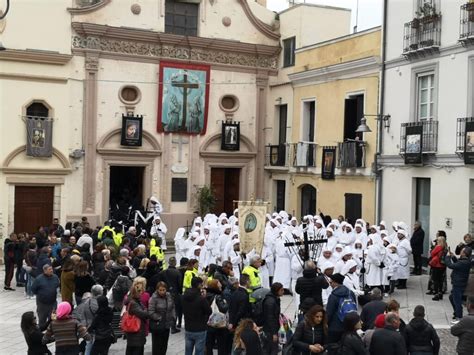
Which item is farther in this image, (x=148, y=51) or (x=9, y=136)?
(x=148, y=51)

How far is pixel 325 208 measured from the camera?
25250 millimetres

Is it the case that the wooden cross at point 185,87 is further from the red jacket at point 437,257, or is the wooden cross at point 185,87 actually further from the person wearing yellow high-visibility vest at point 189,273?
the person wearing yellow high-visibility vest at point 189,273

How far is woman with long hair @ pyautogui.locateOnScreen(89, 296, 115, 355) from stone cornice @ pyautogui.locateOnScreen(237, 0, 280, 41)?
1991 centimetres

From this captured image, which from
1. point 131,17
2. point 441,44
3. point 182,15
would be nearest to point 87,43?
point 131,17

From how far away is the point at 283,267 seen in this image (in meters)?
17.1

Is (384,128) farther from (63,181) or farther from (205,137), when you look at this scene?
(63,181)

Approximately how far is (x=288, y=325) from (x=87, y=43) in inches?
680

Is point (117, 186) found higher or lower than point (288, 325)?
higher

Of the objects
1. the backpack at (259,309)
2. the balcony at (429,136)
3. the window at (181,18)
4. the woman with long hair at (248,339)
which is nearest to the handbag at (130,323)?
the backpack at (259,309)

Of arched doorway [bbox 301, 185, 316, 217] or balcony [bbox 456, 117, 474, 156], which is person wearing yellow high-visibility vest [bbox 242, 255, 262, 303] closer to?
balcony [bbox 456, 117, 474, 156]

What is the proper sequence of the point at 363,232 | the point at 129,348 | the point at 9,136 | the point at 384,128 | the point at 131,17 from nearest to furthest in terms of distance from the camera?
the point at 129,348 → the point at 363,232 → the point at 384,128 → the point at 9,136 → the point at 131,17

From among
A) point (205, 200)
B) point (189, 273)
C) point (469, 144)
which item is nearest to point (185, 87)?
point (205, 200)

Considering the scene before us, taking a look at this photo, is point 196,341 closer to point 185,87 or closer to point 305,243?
point 305,243

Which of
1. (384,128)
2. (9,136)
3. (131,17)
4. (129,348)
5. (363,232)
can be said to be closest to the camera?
(129,348)
